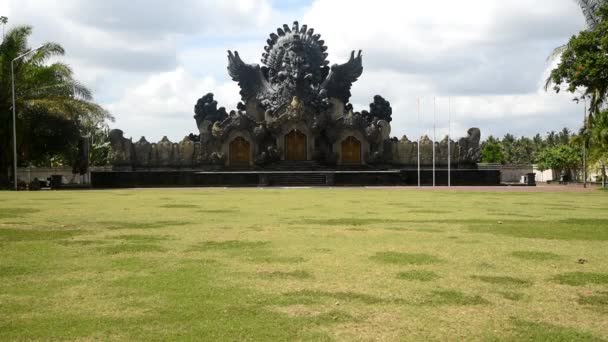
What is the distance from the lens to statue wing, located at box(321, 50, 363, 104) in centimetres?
6138

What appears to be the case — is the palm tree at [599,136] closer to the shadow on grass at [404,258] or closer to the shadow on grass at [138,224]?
the shadow on grass at [138,224]

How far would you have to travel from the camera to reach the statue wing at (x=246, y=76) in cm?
6184

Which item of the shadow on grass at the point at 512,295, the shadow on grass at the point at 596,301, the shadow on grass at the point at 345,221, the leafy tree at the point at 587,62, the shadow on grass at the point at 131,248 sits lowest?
the shadow on grass at the point at 596,301

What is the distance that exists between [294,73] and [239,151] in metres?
8.81

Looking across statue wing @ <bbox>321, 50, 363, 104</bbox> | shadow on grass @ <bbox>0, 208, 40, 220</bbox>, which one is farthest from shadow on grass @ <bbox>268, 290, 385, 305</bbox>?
statue wing @ <bbox>321, 50, 363, 104</bbox>

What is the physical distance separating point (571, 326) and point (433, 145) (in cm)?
4955

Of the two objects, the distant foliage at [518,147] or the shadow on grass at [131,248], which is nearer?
the shadow on grass at [131,248]

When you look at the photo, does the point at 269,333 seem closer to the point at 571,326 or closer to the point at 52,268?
the point at 571,326

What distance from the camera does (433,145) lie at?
54844mm

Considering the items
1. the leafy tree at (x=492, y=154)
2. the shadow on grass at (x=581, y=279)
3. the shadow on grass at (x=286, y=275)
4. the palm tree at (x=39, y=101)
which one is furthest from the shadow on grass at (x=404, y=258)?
the leafy tree at (x=492, y=154)

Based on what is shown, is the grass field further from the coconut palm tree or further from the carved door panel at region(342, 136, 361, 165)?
the carved door panel at region(342, 136, 361, 165)

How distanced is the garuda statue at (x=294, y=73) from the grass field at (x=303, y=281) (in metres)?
44.5

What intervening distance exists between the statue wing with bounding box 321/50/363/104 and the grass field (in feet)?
154

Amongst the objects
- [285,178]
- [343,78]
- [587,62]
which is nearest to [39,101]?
[285,178]
